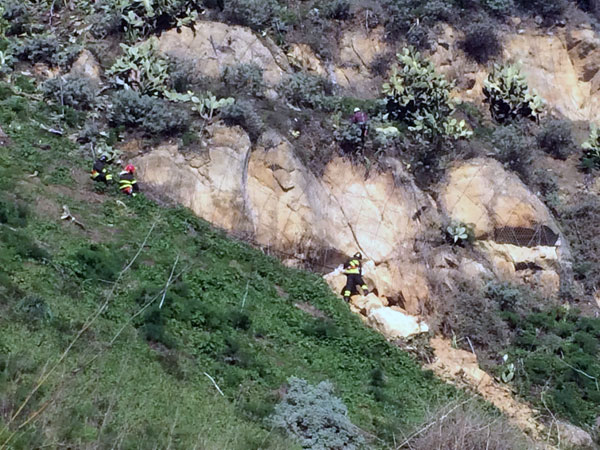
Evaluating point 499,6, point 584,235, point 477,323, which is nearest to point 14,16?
point 477,323

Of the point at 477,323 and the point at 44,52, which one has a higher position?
the point at 44,52

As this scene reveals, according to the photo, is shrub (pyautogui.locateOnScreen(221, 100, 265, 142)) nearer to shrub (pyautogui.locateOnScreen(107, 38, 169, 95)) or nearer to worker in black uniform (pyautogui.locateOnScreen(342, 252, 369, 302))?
shrub (pyautogui.locateOnScreen(107, 38, 169, 95))

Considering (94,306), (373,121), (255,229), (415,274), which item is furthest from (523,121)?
(94,306)

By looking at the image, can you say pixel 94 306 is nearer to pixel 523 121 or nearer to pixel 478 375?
pixel 478 375

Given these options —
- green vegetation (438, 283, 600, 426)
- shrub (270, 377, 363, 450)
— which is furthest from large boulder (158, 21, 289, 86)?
shrub (270, 377, 363, 450)

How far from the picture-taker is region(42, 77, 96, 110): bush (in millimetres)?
16734

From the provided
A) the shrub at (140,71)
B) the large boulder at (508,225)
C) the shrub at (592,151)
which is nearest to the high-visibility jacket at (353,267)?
the large boulder at (508,225)

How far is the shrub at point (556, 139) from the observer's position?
22.0m

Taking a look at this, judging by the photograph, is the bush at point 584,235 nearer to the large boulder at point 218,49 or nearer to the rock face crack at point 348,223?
the rock face crack at point 348,223

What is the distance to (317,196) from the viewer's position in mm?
17391

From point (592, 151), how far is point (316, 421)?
54.9ft

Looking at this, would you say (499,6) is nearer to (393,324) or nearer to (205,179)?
(205,179)

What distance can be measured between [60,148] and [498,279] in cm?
1112

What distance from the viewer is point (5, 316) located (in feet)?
27.1
